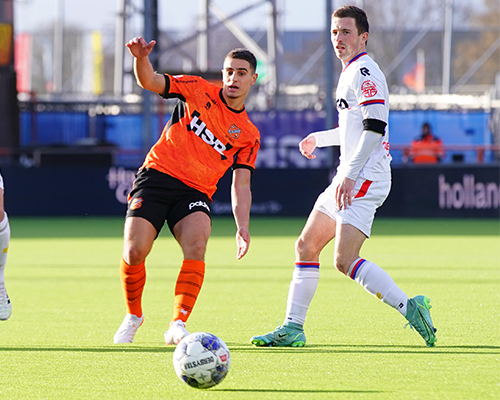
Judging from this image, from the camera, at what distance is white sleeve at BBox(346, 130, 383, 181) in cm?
548

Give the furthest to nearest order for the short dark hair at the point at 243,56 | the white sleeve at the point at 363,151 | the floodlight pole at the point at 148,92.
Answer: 1. the floodlight pole at the point at 148,92
2. the short dark hair at the point at 243,56
3. the white sleeve at the point at 363,151

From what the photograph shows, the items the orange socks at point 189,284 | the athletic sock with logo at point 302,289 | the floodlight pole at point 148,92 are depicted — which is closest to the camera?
the orange socks at point 189,284

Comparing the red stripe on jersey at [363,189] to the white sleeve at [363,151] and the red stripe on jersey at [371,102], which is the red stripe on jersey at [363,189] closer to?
the white sleeve at [363,151]

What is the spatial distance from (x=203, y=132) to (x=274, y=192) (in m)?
13.8

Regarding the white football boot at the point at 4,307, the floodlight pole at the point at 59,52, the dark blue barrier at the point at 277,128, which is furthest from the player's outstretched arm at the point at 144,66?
the floodlight pole at the point at 59,52

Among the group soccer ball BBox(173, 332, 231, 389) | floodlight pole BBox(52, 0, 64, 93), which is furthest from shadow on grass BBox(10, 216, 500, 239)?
floodlight pole BBox(52, 0, 64, 93)

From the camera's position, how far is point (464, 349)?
553cm

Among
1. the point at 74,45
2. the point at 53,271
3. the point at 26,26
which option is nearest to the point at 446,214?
the point at 53,271

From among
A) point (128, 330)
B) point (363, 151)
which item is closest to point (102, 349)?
point (128, 330)

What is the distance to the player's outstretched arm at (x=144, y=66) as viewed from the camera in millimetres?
5539

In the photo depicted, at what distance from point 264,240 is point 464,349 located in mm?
9245

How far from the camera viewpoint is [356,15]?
569 cm

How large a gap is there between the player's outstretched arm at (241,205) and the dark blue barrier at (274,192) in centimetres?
1295

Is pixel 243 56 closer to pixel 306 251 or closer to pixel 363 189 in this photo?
pixel 363 189
